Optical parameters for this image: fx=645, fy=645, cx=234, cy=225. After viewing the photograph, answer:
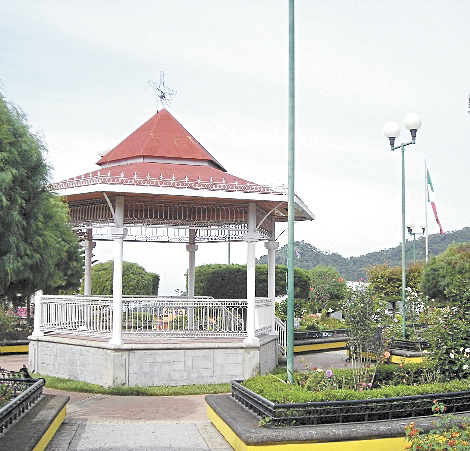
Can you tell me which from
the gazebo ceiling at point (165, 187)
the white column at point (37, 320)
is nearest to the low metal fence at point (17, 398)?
the white column at point (37, 320)

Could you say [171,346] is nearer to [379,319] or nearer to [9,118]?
[379,319]

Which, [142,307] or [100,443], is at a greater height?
[142,307]

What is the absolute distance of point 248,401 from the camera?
28.9ft

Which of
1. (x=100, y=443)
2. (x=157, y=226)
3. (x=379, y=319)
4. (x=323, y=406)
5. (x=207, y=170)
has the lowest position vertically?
(x=100, y=443)

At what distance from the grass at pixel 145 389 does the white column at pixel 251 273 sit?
122 centimetres

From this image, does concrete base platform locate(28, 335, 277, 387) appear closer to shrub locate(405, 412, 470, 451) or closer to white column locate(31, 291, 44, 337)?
white column locate(31, 291, 44, 337)

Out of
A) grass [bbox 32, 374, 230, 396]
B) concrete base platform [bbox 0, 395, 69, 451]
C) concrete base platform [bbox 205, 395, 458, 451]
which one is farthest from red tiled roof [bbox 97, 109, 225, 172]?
concrete base platform [bbox 205, 395, 458, 451]

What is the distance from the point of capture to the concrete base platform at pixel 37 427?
722 cm

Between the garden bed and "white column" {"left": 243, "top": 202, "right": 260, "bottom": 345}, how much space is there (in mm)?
4986

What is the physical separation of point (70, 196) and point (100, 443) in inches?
255

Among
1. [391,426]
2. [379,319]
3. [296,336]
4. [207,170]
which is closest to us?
[391,426]

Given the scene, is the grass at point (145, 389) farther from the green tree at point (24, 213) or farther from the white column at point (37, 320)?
the green tree at point (24, 213)

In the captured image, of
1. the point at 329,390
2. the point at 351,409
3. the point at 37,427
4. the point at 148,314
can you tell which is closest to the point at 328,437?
the point at 351,409

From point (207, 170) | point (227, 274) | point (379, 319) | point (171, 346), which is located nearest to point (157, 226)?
point (207, 170)
